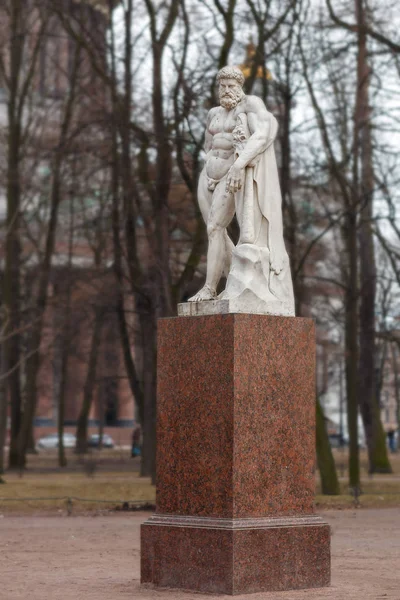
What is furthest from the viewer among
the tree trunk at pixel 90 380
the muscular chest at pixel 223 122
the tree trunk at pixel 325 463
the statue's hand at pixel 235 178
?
the tree trunk at pixel 90 380

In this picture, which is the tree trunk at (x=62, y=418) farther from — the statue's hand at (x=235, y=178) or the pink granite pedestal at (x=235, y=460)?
the statue's hand at (x=235, y=178)

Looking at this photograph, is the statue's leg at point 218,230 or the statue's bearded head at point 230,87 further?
the statue's bearded head at point 230,87

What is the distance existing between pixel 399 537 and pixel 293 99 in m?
13.6

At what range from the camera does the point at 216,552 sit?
11477mm

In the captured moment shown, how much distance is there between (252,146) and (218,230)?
86 centimetres

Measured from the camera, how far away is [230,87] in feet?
41.8

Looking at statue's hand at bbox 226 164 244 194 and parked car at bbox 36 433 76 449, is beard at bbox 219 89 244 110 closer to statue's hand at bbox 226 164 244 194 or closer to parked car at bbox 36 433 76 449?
statue's hand at bbox 226 164 244 194

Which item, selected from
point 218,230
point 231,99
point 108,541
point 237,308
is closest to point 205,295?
point 237,308

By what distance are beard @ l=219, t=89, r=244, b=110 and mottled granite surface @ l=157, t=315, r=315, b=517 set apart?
2.09m

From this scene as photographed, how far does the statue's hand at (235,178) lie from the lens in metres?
12.3

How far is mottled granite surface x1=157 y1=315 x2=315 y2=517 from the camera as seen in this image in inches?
458

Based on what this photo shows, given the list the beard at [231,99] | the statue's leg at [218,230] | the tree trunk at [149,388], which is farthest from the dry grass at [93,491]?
the beard at [231,99]

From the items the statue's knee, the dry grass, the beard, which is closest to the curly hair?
the beard

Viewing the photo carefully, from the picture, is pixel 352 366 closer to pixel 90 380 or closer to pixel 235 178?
pixel 235 178
